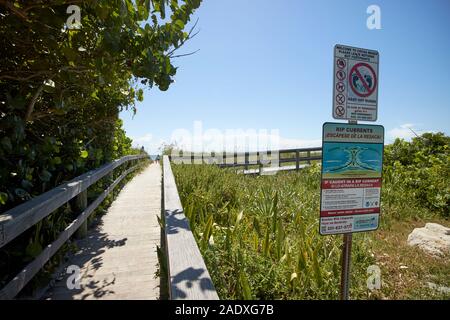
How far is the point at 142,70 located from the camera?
7.72 ft

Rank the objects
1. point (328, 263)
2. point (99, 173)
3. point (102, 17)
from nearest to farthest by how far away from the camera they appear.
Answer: point (102, 17), point (328, 263), point (99, 173)

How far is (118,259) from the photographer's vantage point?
11.1 ft

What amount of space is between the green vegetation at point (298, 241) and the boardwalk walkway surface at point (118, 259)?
0.72m

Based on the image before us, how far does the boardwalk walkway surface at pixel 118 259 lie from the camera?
269cm

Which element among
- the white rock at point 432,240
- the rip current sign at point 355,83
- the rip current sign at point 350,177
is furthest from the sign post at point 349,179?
the white rock at point 432,240

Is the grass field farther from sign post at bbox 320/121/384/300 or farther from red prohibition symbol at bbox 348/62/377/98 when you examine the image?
red prohibition symbol at bbox 348/62/377/98

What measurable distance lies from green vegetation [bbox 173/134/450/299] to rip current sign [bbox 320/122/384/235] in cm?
74

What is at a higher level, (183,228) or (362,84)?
(362,84)

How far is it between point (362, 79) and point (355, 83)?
0.32 feet

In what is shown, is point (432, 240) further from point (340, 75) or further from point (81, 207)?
point (81, 207)

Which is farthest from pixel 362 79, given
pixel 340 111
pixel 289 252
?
pixel 289 252

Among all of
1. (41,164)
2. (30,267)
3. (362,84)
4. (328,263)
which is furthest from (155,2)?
(328,263)
